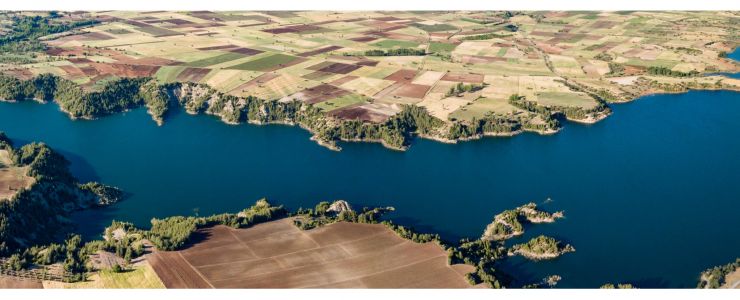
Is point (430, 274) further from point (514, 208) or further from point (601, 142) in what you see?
point (601, 142)

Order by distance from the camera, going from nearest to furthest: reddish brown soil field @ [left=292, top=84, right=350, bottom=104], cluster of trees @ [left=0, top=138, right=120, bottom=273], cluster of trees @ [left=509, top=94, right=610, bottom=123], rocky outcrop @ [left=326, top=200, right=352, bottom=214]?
cluster of trees @ [left=0, top=138, right=120, bottom=273]
rocky outcrop @ [left=326, top=200, right=352, bottom=214]
cluster of trees @ [left=509, top=94, right=610, bottom=123]
reddish brown soil field @ [left=292, top=84, right=350, bottom=104]

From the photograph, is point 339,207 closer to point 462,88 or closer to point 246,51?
point 462,88

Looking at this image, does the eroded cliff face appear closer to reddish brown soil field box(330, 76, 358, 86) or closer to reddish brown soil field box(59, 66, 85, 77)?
reddish brown soil field box(59, 66, 85, 77)

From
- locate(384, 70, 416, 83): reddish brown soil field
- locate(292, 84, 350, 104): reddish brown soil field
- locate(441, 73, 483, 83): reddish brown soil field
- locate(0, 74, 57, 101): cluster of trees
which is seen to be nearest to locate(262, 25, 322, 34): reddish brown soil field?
locate(384, 70, 416, 83): reddish brown soil field

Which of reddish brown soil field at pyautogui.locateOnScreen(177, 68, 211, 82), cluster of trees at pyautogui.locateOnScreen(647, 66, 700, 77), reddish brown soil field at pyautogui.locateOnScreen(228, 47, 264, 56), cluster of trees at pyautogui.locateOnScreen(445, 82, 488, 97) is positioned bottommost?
cluster of trees at pyautogui.locateOnScreen(647, 66, 700, 77)

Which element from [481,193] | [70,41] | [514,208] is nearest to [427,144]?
[481,193]

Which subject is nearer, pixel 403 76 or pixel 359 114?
pixel 359 114

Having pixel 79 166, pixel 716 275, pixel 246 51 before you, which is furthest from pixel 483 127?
pixel 246 51
